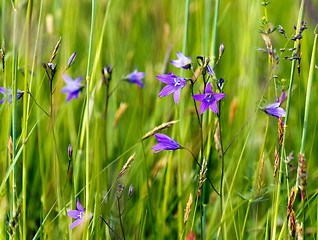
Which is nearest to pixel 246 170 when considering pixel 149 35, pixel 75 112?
pixel 75 112

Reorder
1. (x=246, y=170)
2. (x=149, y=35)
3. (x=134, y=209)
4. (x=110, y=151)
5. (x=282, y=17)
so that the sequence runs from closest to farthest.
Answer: (x=134, y=209) < (x=246, y=170) < (x=110, y=151) < (x=149, y=35) < (x=282, y=17)

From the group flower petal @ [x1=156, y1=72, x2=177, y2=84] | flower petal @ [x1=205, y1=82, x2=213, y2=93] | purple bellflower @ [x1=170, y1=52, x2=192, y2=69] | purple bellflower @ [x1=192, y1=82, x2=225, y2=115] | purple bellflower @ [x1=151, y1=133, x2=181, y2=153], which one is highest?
purple bellflower @ [x1=170, y1=52, x2=192, y2=69]

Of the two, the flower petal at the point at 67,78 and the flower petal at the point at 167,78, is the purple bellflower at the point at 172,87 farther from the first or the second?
the flower petal at the point at 67,78

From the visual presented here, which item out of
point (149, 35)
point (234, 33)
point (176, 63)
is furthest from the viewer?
point (149, 35)

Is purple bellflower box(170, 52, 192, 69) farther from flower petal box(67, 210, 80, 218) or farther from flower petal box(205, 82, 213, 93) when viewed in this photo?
flower petal box(67, 210, 80, 218)

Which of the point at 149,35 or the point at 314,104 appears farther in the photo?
the point at 149,35

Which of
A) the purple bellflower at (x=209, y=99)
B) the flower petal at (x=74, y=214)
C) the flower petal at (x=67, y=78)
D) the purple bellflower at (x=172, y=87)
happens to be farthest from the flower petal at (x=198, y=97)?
the flower petal at (x=67, y=78)

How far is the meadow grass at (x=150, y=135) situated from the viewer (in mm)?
1180

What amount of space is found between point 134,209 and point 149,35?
183 cm

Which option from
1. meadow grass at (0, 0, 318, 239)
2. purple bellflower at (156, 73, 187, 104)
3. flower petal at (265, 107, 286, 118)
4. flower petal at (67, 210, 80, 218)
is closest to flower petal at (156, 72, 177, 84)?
purple bellflower at (156, 73, 187, 104)

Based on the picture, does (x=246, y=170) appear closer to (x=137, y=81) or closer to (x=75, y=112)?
(x=137, y=81)

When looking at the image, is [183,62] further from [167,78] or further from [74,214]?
[74,214]

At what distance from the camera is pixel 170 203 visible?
174 cm

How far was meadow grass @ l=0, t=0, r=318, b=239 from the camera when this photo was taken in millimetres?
1180
